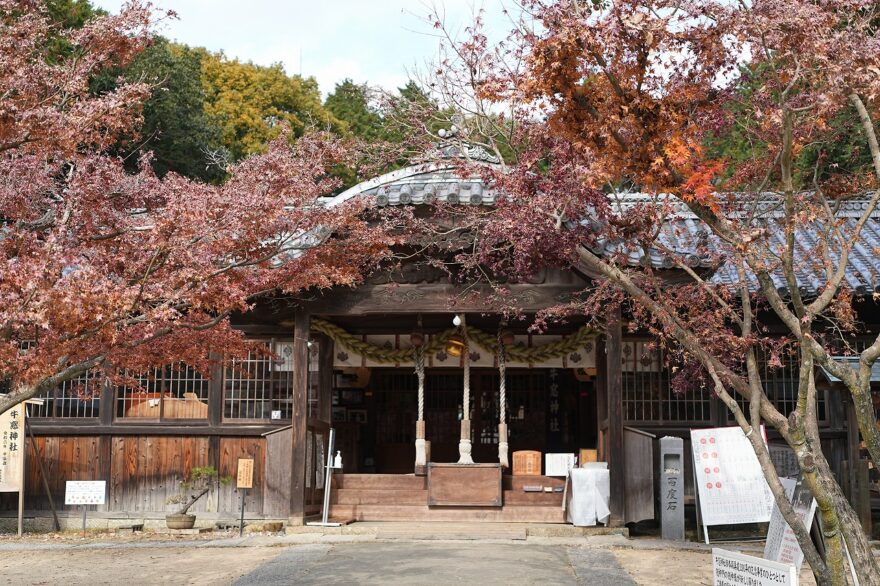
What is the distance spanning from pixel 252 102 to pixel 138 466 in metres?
24.5

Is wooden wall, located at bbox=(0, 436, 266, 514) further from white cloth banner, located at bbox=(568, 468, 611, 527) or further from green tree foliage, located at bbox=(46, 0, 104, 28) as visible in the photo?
green tree foliage, located at bbox=(46, 0, 104, 28)

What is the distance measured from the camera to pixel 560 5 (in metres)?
7.36

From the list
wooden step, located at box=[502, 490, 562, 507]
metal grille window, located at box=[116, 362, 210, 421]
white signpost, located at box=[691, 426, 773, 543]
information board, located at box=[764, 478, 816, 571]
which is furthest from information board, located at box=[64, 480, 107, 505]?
information board, located at box=[764, 478, 816, 571]

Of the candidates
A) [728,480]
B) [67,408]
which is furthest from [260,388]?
[728,480]

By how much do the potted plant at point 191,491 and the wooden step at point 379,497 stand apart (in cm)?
183

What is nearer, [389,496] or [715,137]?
[715,137]

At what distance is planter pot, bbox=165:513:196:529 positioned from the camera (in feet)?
47.4

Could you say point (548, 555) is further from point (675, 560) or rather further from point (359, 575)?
point (359, 575)

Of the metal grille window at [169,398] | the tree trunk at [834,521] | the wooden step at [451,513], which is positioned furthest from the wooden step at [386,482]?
the tree trunk at [834,521]

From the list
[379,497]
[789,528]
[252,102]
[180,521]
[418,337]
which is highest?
[252,102]

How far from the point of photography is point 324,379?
15.9 m

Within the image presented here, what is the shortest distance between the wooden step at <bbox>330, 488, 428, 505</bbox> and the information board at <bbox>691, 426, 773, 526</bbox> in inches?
176

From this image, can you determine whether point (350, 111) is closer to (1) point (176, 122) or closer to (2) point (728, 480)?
(1) point (176, 122)

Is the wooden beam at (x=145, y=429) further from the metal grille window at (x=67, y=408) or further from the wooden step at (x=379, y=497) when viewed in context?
the wooden step at (x=379, y=497)
